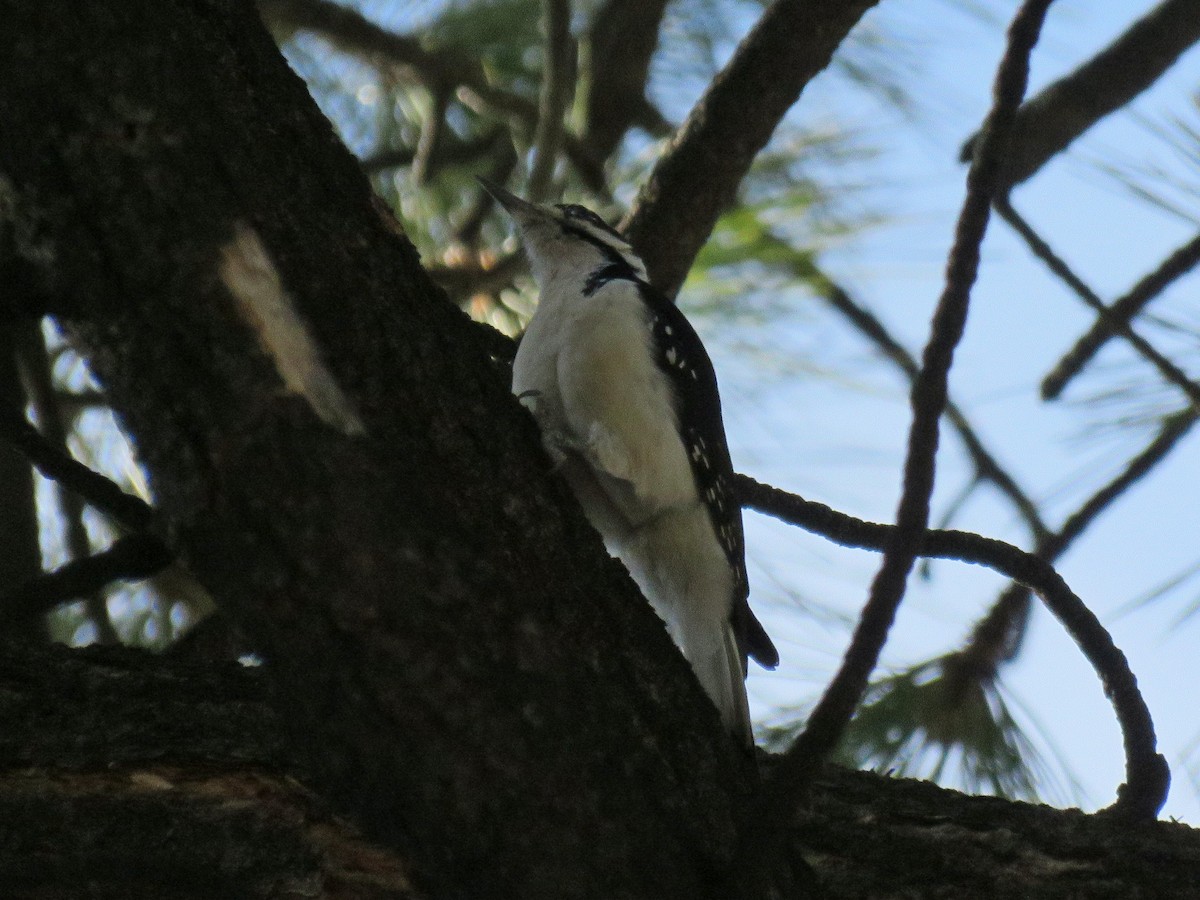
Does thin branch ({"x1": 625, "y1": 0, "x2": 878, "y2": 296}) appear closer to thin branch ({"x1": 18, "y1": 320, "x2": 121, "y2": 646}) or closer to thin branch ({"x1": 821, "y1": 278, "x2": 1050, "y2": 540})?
thin branch ({"x1": 821, "y1": 278, "x2": 1050, "y2": 540})

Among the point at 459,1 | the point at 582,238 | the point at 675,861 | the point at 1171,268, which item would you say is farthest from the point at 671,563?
the point at 459,1

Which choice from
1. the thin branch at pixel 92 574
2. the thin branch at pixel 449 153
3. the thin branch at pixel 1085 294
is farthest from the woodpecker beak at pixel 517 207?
the thin branch at pixel 92 574

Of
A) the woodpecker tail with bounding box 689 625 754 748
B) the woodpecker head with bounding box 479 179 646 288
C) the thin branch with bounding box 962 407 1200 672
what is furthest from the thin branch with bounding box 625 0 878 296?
the thin branch with bounding box 962 407 1200 672

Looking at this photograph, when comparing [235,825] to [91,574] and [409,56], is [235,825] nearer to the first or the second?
[91,574]

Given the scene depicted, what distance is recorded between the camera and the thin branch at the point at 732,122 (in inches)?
119

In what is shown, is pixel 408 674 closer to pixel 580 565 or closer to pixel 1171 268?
pixel 580 565

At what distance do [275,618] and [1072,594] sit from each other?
142 cm

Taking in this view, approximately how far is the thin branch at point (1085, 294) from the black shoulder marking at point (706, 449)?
0.75 metres

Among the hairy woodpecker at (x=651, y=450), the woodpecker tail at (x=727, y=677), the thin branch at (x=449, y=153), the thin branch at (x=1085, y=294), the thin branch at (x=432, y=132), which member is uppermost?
the thin branch at (x=449, y=153)

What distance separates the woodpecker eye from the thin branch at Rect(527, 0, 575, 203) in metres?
0.10

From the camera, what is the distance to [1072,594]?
2.37 metres

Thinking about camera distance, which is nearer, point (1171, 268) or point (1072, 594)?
point (1072, 594)

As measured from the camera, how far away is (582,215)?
3680 millimetres

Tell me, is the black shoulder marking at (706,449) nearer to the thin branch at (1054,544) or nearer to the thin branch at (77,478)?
the thin branch at (1054,544)
